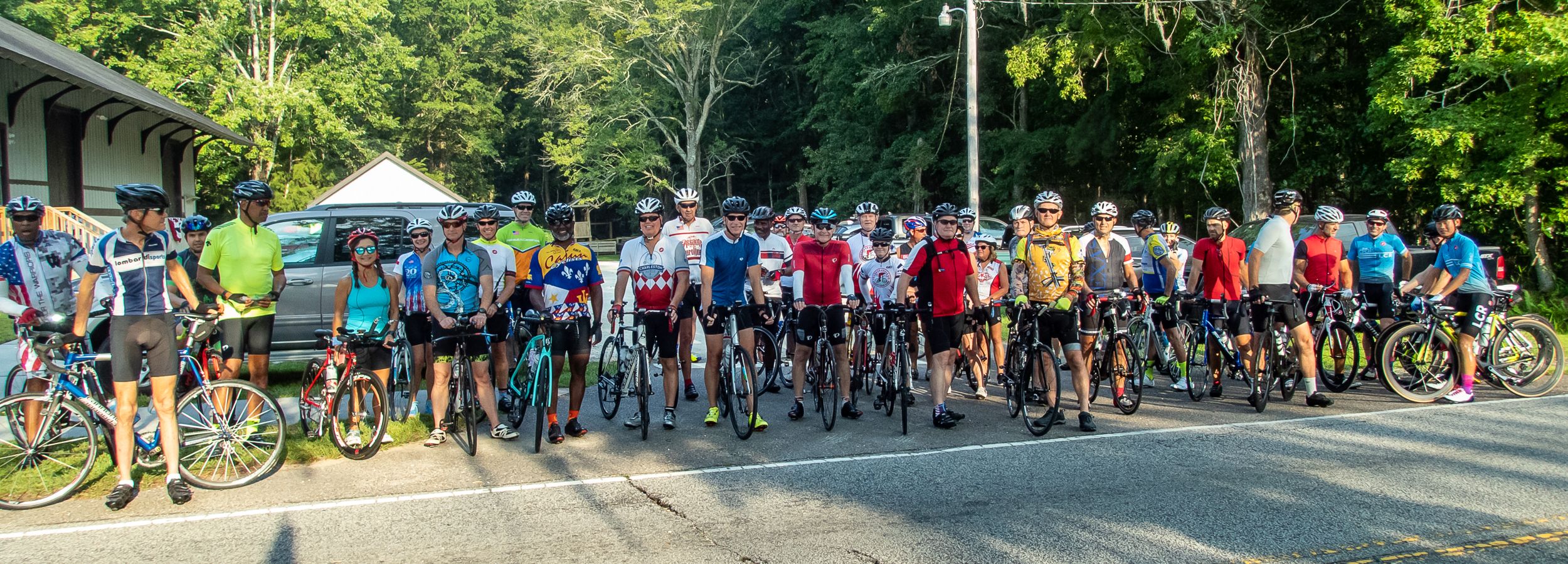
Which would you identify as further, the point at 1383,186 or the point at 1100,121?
the point at 1100,121

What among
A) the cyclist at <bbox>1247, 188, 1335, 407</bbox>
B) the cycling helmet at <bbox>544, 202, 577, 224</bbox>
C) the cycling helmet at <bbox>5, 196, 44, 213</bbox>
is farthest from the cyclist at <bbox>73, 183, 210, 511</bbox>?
the cyclist at <bbox>1247, 188, 1335, 407</bbox>

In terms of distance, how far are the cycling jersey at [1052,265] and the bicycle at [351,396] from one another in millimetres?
5115

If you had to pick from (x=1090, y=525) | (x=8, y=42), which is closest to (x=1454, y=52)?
(x=1090, y=525)

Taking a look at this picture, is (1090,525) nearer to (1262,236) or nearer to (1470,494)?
(1470,494)

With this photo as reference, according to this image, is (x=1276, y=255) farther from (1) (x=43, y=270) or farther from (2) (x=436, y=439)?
(1) (x=43, y=270)

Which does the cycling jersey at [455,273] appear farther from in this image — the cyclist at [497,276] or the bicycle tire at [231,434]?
the bicycle tire at [231,434]

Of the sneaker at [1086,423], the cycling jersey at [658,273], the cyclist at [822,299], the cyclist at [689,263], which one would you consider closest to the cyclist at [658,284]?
the cycling jersey at [658,273]

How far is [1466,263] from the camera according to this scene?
374 inches

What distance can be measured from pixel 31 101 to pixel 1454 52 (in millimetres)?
25954

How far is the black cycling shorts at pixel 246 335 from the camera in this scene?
7.99m

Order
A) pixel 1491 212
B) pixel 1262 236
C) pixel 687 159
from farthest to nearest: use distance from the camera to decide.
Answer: pixel 687 159 → pixel 1491 212 → pixel 1262 236

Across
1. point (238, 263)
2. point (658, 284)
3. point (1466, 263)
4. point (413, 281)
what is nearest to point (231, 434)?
point (238, 263)

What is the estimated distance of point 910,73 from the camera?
115ft

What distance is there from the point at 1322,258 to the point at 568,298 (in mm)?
7102
